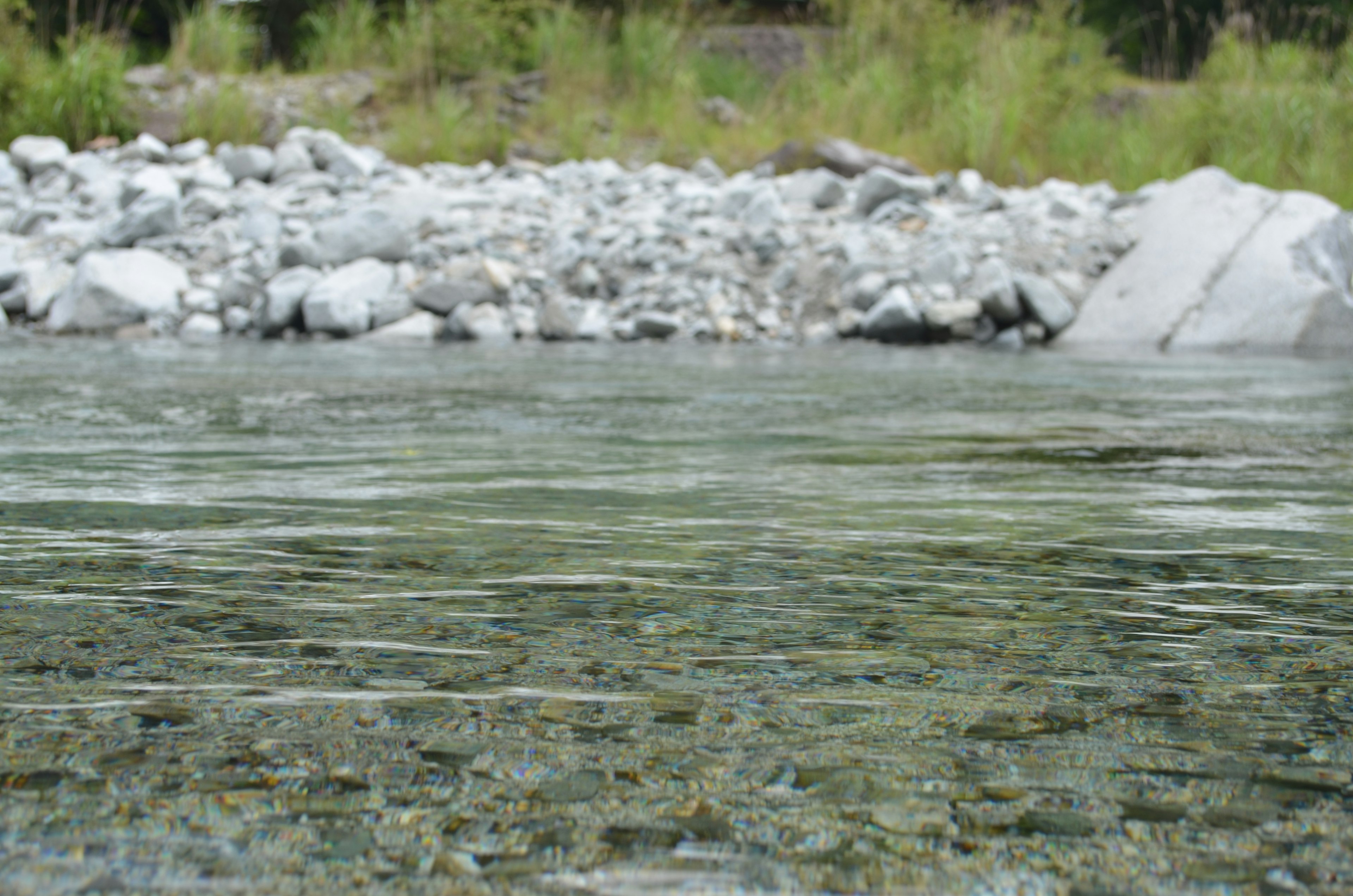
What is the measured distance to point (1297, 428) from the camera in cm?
351

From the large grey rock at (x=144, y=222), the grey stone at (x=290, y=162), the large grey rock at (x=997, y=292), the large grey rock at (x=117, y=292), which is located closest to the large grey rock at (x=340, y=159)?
the grey stone at (x=290, y=162)

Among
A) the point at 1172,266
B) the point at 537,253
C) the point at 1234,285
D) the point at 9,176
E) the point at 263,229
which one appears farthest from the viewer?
the point at 9,176

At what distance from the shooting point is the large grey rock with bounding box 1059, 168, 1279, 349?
7719mm

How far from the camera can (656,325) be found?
748cm

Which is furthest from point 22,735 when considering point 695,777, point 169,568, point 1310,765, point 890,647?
point 1310,765

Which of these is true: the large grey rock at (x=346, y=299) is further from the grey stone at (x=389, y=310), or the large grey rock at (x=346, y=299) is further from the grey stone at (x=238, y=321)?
the grey stone at (x=238, y=321)

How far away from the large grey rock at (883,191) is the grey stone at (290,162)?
4246mm

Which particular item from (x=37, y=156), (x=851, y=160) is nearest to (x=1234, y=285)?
(x=851, y=160)

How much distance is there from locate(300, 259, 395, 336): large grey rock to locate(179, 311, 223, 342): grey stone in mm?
514

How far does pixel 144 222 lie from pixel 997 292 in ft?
18.1

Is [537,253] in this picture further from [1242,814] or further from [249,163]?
[1242,814]

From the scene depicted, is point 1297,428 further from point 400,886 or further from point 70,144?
point 70,144

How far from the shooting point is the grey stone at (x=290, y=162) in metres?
9.79

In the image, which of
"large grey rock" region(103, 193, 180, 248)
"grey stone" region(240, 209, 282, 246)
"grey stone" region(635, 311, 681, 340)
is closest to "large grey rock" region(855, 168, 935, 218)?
"grey stone" region(635, 311, 681, 340)
